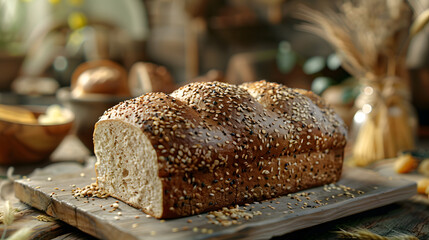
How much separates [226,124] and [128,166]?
448 mm

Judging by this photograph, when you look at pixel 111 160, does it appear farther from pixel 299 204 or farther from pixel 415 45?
pixel 415 45

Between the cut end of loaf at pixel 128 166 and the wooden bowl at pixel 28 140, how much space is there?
1.07 metres

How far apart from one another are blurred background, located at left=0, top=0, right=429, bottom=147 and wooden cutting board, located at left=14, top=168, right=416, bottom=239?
1835 mm

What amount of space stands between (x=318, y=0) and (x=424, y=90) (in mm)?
1968

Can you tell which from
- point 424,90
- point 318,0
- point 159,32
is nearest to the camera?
point 424,90

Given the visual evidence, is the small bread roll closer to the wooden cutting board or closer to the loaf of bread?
the wooden cutting board

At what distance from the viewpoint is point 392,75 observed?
3072mm

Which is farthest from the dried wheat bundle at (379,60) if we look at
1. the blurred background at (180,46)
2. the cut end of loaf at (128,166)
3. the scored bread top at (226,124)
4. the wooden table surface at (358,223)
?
the cut end of loaf at (128,166)

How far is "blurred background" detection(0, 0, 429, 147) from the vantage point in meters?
4.43

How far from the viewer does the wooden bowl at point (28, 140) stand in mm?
2674

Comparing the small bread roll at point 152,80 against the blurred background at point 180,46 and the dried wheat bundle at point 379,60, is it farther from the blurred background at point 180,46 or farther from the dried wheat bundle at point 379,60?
the dried wheat bundle at point 379,60

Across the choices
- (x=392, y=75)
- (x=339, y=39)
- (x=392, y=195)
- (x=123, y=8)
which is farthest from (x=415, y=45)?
(x=123, y=8)

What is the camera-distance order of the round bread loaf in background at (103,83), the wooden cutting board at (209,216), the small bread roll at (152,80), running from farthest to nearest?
1. the small bread roll at (152,80)
2. the round bread loaf in background at (103,83)
3. the wooden cutting board at (209,216)

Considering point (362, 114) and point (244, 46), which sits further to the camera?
point (244, 46)
